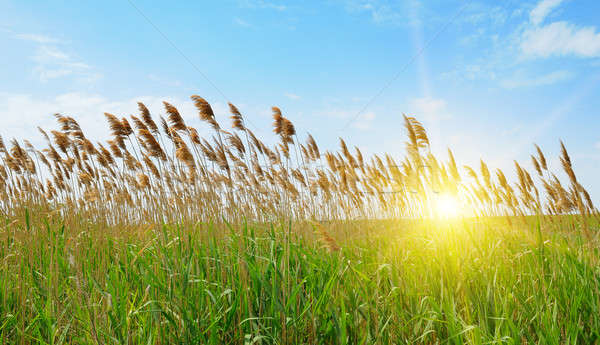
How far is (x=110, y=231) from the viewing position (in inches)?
228

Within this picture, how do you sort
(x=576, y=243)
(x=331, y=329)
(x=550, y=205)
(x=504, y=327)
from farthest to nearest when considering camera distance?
(x=550, y=205)
(x=576, y=243)
(x=504, y=327)
(x=331, y=329)

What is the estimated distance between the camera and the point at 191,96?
3658 millimetres

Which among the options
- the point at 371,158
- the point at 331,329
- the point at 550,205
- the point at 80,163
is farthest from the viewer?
the point at 371,158

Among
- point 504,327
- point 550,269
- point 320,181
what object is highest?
point 320,181

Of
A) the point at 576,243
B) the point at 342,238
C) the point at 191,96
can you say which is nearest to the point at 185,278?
the point at 191,96

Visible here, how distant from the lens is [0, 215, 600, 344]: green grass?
8.63 ft

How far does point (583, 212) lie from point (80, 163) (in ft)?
24.0

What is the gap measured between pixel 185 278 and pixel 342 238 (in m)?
2.92

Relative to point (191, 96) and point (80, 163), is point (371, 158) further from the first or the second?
point (80, 163)

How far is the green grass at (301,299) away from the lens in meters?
2.63

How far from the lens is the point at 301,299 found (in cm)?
294

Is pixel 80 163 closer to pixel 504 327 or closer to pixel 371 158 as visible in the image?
pixel 371 158

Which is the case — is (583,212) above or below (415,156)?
below

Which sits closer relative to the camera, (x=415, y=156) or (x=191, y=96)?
(x=191, y=96)
